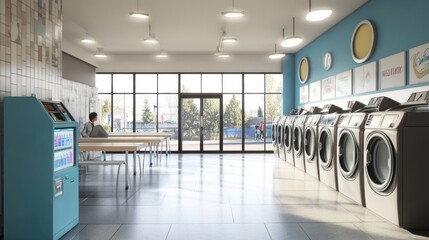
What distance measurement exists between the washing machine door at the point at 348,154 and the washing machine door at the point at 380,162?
30 cm

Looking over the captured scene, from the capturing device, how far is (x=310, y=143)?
6031 mm

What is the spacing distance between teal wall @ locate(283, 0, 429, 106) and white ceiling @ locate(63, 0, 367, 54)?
225mm

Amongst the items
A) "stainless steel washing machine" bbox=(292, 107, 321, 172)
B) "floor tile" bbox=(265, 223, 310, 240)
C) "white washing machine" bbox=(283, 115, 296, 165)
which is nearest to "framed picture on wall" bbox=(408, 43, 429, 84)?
"stainless steel washing machine" bbox=(292, 107, 321, 172)

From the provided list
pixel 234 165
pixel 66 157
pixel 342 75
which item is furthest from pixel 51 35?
pixel 342 75

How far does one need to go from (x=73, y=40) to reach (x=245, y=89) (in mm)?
5207

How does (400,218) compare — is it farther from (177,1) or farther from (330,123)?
(177,1)

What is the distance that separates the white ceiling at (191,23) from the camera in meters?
6.02

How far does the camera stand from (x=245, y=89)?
34.8ft

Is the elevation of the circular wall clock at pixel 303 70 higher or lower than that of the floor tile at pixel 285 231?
higher

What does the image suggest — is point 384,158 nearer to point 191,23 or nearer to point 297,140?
point 297,140

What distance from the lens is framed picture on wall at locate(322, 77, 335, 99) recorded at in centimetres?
732

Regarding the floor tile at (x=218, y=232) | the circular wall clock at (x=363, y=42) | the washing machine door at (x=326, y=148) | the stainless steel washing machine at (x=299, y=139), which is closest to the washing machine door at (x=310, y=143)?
the stainless steel washing machine at (x=299, y=139)

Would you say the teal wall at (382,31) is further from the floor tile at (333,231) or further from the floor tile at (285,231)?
the floor tile at (285,231)

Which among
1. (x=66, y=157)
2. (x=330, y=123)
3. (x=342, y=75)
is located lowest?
(x=66, y=157)
